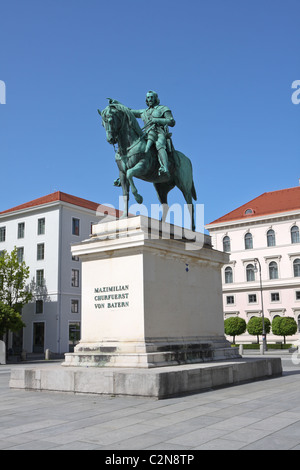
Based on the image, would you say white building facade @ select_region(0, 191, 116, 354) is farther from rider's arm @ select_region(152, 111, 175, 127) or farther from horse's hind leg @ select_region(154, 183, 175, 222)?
rider's arm @ select_region(152, 111, 175, 127)

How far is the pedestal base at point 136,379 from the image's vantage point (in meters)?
8.90

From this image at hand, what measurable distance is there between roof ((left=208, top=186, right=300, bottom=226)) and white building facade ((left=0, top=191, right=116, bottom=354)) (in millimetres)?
25679

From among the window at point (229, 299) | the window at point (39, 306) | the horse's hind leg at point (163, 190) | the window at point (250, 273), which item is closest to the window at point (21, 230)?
the window at point (39, 306)

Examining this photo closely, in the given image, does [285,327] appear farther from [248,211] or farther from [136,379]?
[136,379]

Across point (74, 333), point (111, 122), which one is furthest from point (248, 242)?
point (111, 122)

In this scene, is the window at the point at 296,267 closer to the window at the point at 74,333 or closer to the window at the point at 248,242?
the window at the point at 248,242

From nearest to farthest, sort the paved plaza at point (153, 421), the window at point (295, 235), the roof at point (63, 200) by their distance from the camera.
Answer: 1. the paved plaza at point (153, 421)
2. the roof at point (63, 200)
3. the window at point (295, 235)

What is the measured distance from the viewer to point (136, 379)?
29.4 ft

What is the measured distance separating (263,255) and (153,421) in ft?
215

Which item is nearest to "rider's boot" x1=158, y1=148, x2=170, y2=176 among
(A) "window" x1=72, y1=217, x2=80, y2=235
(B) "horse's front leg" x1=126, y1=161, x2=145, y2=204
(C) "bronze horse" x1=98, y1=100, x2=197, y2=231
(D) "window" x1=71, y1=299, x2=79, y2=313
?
(C) "bronze horse" x1=98, y1=100, x2=197, y2=231

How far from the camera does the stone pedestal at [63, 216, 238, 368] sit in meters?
10.8

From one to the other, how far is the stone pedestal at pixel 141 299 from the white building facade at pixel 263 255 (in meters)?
53.9
